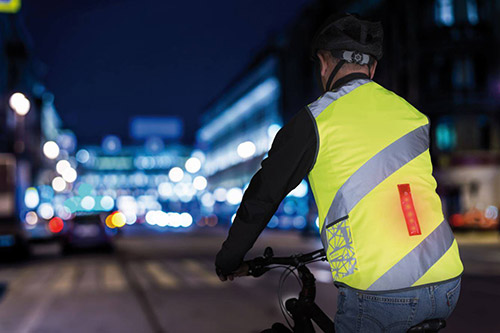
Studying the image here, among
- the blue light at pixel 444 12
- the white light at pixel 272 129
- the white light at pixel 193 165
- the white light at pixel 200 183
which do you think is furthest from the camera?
the white light at pixel 193 165

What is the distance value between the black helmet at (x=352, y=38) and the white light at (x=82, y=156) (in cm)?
18384

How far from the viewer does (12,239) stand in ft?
72.8

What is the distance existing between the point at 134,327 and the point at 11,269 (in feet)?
39.6

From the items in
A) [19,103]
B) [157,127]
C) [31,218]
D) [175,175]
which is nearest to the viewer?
[19,103]

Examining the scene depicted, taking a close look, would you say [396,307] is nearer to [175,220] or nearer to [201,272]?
[201,272]

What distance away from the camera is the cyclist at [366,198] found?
2201 mm

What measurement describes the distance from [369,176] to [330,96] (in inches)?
13.2

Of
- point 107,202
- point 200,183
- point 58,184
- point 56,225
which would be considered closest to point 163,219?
point 58,184

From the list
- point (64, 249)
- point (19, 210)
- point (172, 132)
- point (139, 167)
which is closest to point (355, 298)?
point (19, 210)

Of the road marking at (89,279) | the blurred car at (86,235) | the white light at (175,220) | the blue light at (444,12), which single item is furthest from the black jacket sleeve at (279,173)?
the white light at (175,220)

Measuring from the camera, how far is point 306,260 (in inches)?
111

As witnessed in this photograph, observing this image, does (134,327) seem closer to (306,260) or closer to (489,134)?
(306,260)

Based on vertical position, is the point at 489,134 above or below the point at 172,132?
below

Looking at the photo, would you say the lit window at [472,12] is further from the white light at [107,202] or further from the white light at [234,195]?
the white light at [107,202]
